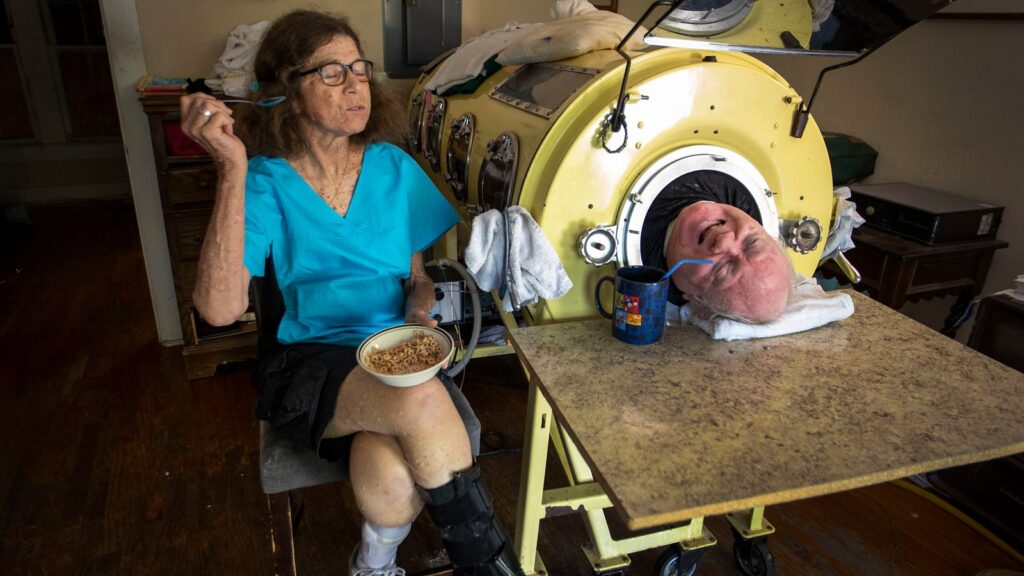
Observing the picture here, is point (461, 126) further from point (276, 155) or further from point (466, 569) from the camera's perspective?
point (466, 569)

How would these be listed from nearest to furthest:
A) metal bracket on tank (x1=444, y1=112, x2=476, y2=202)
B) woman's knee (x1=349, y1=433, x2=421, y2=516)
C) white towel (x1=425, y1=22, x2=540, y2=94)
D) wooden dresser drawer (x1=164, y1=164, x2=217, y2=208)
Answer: woman's knee (x1=349, y1=433, x2=421, y2=516) → metal bracket on tank (x1=444, y1=112, x2=476, y2=202) → white towel (x1=425, y1=22, x2=540, y2=94) → wooden dresser drawer (x1=164, y1=164, x2=217, y2=208)

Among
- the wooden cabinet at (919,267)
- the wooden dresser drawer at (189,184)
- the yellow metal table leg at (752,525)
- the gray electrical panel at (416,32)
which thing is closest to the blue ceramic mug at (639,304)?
the yellow metal table leg at (752,525)

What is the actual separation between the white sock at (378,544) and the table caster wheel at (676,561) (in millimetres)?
711

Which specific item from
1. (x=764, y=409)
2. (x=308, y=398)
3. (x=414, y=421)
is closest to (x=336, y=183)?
(x=308, y=398)

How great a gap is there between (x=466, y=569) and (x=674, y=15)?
120 centimetres

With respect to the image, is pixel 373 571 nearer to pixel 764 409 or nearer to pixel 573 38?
pixel 764 409

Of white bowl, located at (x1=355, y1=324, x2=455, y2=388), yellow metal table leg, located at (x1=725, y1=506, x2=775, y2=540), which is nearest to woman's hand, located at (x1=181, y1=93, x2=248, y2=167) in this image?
white bowl, located at (x1=355, y1=324, x2=455, y2=388)

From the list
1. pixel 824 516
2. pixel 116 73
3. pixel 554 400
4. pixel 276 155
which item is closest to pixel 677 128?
pixel 554 400

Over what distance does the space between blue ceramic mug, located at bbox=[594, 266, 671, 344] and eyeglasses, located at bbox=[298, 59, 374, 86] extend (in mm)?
698

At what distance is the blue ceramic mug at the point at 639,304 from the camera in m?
1.26

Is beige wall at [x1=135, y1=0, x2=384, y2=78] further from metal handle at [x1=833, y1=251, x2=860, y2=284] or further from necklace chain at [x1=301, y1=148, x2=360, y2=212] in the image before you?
metal handle at [x1=833, y1=251, x2=860, y2=284]

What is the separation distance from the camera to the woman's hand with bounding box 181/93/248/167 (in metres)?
1.16

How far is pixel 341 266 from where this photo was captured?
1.49 m

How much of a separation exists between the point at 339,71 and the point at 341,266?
1.36ft
